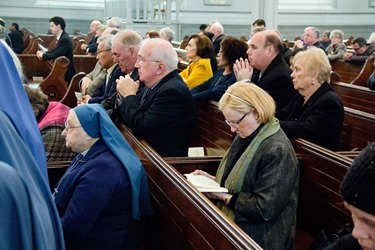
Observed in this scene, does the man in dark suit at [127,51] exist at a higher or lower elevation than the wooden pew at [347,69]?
higher

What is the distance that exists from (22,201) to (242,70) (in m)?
3.64

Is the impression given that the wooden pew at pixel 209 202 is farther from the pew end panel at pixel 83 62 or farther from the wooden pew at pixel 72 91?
the pew end panel at pixel 83 62

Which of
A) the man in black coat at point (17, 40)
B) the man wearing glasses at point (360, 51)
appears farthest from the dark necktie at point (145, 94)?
the man in black coat at point (17, 40)

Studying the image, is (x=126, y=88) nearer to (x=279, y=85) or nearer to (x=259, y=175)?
(x=279, y=85)

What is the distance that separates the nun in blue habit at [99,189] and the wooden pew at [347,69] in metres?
7.44

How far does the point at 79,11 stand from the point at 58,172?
15587 millimetres

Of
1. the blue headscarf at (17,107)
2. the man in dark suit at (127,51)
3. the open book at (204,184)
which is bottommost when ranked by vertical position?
the open book at (204,184)

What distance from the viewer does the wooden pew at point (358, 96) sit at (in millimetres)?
5801

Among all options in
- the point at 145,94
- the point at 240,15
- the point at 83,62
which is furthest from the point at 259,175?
the point at 240,15

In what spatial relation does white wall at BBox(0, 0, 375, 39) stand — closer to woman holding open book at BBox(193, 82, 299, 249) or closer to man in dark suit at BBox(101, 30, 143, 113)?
man in dark suit at BBox(101, 30, 143, 113)

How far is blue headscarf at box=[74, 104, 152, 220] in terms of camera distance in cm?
265

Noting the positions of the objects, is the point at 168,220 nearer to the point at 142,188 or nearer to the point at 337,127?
the point at 142,188

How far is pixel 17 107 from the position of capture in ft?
3.63

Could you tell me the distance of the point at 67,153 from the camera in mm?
3443
